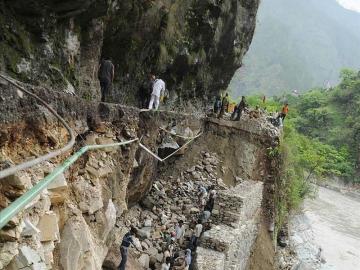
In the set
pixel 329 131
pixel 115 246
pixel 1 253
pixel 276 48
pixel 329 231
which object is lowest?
pixel 329 231

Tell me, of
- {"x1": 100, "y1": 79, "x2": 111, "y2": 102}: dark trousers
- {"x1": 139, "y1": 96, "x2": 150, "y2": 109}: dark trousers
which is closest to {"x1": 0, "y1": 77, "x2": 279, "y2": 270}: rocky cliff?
{"x1": 139, "y1": 96, "x2": 150, "y2": 109}: dark trousers

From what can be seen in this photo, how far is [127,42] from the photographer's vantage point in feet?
41.8

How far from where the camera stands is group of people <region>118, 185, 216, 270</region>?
8.58 metres

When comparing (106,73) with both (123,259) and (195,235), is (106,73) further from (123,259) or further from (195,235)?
(123,259)

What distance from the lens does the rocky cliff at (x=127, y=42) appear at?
859 cm

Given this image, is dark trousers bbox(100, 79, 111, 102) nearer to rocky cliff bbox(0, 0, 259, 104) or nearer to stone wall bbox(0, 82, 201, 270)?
rocky cliff bbox(0, 0, 259, 104)

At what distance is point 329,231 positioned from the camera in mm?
27062

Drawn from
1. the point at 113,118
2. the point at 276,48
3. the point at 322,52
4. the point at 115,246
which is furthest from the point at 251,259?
the point at 322,52

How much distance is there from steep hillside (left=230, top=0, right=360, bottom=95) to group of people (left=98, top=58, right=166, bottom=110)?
100m

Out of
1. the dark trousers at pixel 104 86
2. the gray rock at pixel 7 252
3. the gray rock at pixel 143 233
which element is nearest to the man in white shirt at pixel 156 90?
the dark trousers at pixel 104 86

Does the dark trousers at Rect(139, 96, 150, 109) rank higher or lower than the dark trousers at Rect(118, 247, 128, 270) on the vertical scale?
higher

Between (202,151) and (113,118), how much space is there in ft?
31.5

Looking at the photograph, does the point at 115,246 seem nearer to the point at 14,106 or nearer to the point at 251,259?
the point at 14,106

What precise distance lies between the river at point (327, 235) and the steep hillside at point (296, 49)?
81.7 m
